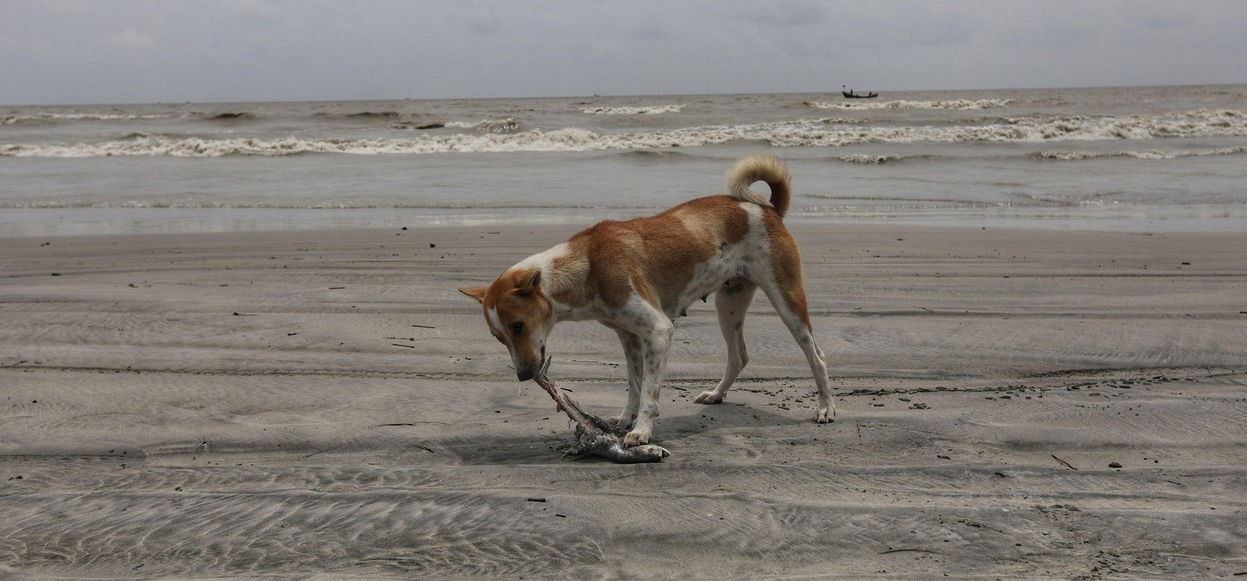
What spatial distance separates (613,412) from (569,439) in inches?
23.4

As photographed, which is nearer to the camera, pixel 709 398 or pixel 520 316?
pixel 520 316

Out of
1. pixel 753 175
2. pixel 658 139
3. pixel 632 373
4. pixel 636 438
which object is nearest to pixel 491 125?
pixel 658 139

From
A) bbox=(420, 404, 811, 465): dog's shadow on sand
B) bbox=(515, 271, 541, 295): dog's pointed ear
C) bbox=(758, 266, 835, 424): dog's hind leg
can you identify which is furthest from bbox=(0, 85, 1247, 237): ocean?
bbox=(515, 271, 541, 295): dog's pointed ear

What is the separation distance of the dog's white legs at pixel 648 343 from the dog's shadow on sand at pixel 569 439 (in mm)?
179

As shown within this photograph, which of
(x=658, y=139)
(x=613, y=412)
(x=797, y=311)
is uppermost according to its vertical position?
(x=658, y=139)

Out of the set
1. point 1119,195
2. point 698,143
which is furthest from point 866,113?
point 1119,195

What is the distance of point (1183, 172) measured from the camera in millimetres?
22859

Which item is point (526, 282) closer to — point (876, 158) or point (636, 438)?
point (636, 438)

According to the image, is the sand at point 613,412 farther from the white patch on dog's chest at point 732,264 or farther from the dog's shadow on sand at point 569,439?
the white patch on dog's chest at point 732,264

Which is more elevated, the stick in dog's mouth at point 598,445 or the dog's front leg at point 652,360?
the dog's front leg at point 652,360

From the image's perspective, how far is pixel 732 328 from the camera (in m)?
6.07

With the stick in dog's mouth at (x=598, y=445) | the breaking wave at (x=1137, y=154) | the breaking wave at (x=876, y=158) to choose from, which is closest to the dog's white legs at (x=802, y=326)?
the stick in dog's mouth at (x=598, y=445)

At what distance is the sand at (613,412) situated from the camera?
3.85m

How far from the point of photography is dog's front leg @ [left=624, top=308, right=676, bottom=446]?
16.9 ft
